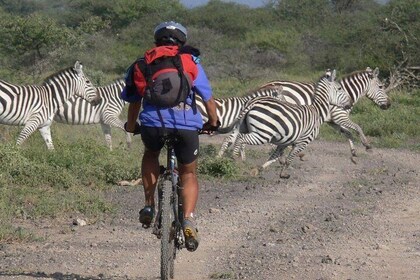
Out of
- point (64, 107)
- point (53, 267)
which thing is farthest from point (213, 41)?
point (53, 267)

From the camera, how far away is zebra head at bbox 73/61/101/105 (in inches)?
572

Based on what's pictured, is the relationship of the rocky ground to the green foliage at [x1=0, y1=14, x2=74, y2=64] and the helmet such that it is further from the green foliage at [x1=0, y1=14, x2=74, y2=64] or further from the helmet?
the green foliage at [x1=0, y1=14, x2=74, y2=64]

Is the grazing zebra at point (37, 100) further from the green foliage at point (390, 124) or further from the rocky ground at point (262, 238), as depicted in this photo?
the green foliage at point (390, 124)

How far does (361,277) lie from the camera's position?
21.5 feet

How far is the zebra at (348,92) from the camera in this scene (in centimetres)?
1482

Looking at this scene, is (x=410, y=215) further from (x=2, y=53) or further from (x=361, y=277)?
(x=2, y=53)

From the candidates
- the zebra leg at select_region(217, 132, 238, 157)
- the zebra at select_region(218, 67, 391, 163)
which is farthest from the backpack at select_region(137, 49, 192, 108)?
the zebra leg at select_region(217, 132, 238, 157)

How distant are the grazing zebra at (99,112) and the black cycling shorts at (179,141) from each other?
8.84 metres

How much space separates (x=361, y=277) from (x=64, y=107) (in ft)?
30.2

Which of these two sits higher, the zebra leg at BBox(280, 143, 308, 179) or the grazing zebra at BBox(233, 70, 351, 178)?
the grazing zebra at BBox(233, 70, 351, 178)

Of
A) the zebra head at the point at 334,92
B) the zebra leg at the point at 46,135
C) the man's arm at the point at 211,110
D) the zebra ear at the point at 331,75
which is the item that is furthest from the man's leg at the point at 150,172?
the zebra ear at the point at 331,75

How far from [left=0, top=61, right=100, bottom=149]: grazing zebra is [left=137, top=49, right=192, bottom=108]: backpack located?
291 inches

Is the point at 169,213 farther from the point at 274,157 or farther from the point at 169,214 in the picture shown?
the point at 274,157

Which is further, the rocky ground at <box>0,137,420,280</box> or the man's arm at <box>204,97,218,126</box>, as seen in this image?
the rocky ground at <box>0,137,420,280</box>
